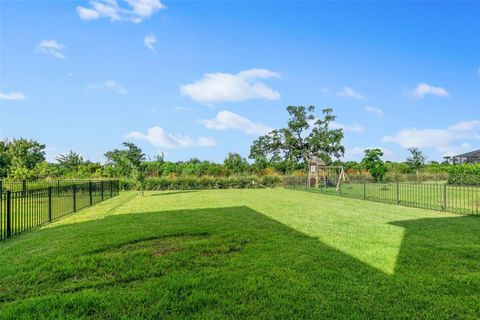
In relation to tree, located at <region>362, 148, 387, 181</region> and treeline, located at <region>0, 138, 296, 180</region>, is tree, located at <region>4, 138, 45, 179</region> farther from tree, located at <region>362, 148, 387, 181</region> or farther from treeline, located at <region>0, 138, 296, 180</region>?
tree, located at <region>362, 148, 387, 181</region>

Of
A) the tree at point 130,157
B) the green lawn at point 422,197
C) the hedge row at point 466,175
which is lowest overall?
the green lawn at point 422,197

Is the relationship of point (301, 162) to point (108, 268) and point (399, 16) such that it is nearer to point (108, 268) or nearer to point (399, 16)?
point (399, 16)

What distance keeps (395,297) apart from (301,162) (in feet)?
107

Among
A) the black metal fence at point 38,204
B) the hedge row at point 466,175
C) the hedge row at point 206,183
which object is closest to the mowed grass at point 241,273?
the black metal fence at point 38,204

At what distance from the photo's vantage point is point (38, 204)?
7652mm

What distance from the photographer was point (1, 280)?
3314 mm

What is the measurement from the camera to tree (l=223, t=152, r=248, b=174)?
30.2m

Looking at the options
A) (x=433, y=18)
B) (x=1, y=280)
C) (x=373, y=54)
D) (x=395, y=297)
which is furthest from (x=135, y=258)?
(x=373, y=54)

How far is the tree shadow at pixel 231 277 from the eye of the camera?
2609mm

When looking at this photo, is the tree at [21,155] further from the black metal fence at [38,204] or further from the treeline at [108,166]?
the black metal fence at [38,204]

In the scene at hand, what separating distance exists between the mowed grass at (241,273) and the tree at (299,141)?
91.2 ft

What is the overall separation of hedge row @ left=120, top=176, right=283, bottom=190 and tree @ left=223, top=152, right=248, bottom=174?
4.18m

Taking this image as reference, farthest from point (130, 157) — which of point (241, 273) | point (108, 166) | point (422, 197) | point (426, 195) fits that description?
point (426, 195)

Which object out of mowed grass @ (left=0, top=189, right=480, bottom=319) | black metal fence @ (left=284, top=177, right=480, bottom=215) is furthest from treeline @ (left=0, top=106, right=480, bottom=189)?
mowed grass @ (left=0, top=189, right=480, bottom=319)
